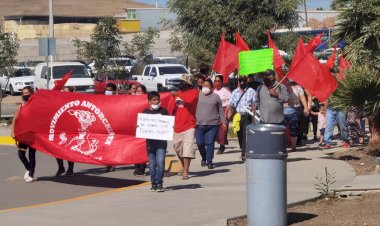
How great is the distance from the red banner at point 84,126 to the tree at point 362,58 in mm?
3120

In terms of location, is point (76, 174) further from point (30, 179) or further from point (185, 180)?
point (185, 180)

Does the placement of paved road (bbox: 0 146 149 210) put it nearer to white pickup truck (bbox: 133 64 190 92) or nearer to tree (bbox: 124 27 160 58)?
tree (bbox: 124 27 160 58)

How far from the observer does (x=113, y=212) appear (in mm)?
11281

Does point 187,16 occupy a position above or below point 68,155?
above

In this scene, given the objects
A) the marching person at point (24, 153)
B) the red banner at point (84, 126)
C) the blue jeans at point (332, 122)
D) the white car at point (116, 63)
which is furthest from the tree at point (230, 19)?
the red banner at point (84, 126)

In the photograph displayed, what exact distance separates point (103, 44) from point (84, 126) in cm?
2020

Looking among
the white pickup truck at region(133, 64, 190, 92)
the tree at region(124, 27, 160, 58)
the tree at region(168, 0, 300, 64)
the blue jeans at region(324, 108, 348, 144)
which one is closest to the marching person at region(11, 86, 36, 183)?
the blue jeans at region(324, 108, 348, 144)

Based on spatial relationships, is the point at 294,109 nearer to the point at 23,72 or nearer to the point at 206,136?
the point at 206,136

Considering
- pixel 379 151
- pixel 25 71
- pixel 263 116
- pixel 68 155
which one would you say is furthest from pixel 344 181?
pixel 25 71

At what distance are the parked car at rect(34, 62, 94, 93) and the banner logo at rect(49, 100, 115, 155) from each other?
2111 cm

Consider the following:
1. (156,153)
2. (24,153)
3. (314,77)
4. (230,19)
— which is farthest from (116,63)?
(156,153)

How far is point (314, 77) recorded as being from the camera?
1412cm

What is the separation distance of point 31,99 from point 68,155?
122 centimetres

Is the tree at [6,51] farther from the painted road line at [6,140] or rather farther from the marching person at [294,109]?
the marching person at [294,109]
